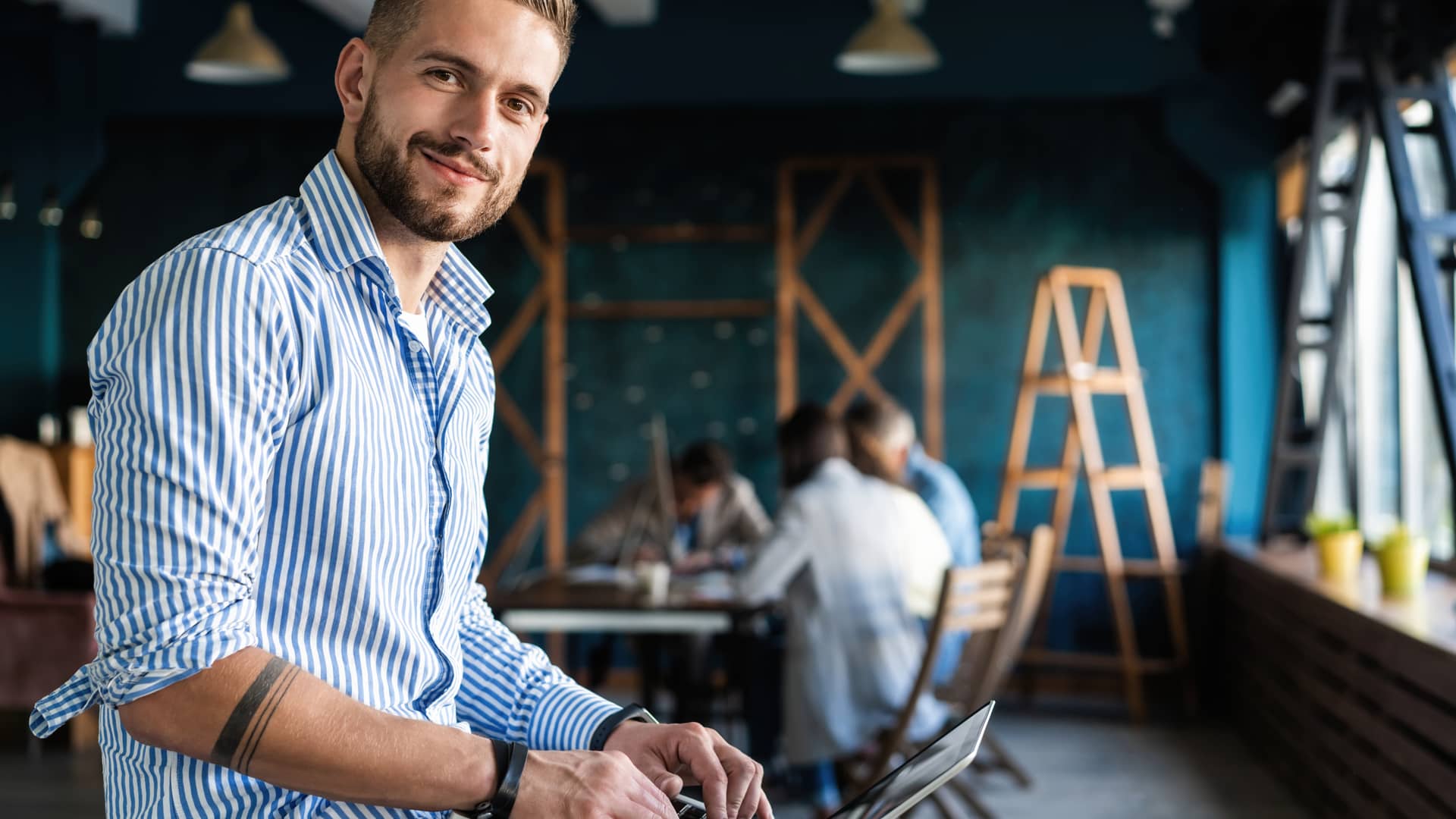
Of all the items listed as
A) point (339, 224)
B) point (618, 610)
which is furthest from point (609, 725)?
point (618, 610)

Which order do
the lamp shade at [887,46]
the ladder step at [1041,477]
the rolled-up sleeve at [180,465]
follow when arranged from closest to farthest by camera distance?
1. the rolled-up sleeve at [180,465]
2. the lamp shade at [887,46]
3. the ladder step at [1041,477]

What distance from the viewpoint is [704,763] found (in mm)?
1214

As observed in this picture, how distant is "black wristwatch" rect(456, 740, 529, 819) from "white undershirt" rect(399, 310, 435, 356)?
0.35m

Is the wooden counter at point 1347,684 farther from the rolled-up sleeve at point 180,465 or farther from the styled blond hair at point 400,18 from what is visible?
the rolled-up sleeve at point 180,465

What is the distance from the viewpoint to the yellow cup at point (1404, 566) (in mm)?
4078

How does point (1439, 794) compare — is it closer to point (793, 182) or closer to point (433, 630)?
point (433, 630)

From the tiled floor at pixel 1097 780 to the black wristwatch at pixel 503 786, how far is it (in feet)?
12.5

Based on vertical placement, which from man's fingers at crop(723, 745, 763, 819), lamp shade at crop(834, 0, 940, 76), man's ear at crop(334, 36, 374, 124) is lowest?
man's fingers at crop(723, 745, 763, 819)

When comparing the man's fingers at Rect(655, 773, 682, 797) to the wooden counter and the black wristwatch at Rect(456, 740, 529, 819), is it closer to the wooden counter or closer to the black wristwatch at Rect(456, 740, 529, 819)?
the black wristwatch at Rect(456, 740, 529, 819)

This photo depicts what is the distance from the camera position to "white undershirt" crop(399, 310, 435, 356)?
3.85 feet

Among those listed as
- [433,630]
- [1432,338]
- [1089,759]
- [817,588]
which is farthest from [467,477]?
[1089,759]

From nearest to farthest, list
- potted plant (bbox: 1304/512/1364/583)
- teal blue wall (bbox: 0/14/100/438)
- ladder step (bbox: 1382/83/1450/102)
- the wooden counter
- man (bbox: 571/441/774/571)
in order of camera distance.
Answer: the wooden counter < ladder step (bbox: 1382/83/1450/102) < potted plant (bbox: 1304/512/1364/583) < man (bbox: 571/441/774/571) < teal blue wall (bbox: 0/14/100/438)

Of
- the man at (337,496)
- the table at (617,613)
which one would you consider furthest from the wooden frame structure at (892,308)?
the man at (337,496)

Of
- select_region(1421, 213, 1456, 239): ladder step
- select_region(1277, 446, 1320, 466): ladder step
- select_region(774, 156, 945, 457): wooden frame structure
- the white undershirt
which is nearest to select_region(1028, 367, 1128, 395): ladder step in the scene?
select_region(774, 156, 945, 457): wooden frame structure
